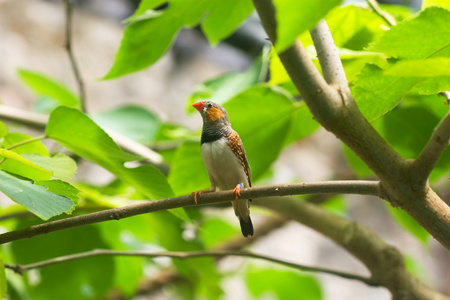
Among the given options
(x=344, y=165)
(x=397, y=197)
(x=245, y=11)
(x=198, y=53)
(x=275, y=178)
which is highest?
(x=198, y=53)

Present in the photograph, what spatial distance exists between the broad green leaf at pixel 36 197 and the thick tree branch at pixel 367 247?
0.70 meters

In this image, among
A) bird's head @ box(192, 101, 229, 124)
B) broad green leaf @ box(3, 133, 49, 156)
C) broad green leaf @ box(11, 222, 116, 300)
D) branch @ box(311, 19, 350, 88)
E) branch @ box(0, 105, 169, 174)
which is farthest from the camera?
branch @ box(0, 105, 169, 174)

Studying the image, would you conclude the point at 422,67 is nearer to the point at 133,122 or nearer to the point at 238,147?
the point at 238,147

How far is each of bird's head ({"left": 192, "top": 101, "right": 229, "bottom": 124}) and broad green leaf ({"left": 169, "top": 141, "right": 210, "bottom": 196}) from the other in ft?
0.21

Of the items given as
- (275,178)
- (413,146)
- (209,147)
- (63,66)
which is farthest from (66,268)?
(63,66)

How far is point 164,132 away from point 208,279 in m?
0.45

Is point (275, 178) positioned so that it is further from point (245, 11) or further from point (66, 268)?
point (245, 11)

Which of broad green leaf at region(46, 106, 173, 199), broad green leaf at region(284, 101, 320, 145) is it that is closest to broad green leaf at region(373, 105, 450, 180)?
broad green leaf at region(284, 101, 320, 145)

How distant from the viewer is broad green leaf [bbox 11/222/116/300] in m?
1.18

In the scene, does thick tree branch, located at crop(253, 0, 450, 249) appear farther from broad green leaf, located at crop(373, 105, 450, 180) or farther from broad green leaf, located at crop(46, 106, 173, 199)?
broad green leaf, located at crop(373, 105, 450, 180)

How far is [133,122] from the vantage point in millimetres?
1565

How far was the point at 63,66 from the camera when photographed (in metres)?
3.55

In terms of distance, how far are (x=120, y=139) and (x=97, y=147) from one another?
1.91 ft

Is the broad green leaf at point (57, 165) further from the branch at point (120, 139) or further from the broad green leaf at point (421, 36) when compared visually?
the branch at point (120, 139)
